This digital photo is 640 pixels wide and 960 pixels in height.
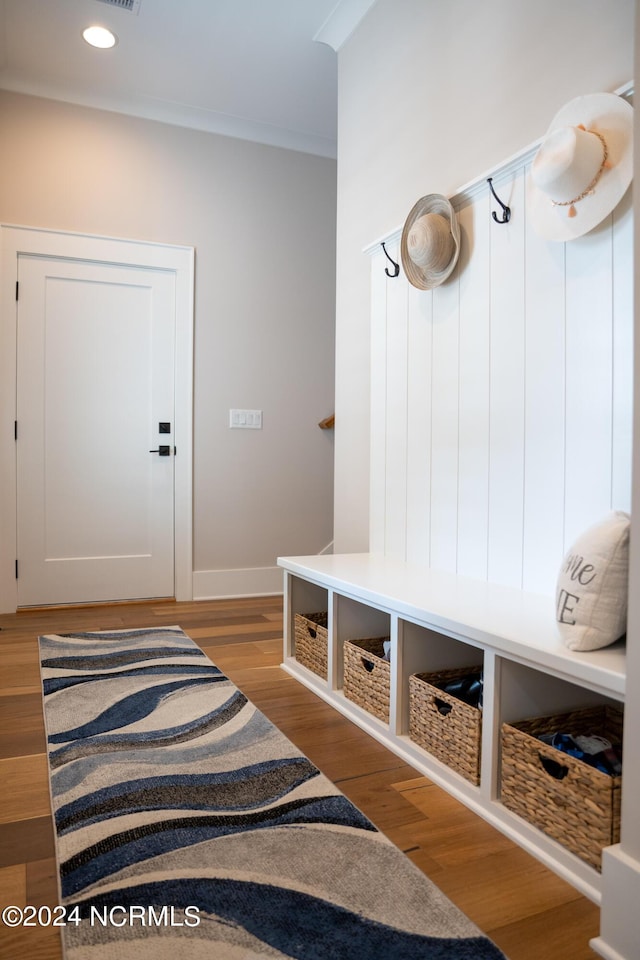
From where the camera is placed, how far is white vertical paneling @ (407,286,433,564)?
2.39 m

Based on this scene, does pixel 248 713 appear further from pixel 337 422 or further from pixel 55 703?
pixel 337 422

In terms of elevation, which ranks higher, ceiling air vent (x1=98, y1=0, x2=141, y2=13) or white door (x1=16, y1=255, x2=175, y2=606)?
ceiling air vent (x1=98, y1=0, x2=141, y2=13)

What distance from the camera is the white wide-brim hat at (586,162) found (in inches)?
61.5

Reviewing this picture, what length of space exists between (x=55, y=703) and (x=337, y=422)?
164cm

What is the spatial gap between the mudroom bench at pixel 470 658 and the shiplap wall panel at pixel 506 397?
6.2 inches

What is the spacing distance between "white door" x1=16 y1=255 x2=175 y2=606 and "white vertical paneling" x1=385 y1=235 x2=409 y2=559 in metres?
1.71

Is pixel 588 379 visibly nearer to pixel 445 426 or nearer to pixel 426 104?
pixel 445 426

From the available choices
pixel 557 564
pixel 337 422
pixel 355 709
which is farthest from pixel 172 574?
pixel 557 564

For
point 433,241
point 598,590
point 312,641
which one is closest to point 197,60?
point 433,241

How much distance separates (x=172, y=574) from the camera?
3980 mm

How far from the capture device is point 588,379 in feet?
5.49

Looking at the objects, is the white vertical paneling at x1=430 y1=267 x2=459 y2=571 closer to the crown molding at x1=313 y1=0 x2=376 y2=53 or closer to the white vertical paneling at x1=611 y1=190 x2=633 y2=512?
the white vertical paneling at x1=611 y1=190 x2=633 y2=512

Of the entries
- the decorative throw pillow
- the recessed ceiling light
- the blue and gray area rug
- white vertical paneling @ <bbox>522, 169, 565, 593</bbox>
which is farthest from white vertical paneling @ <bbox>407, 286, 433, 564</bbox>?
the recessed ceiling light

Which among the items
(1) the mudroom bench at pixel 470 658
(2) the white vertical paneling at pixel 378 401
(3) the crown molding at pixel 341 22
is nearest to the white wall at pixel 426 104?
(3) the crown molding at pixel 341 22
